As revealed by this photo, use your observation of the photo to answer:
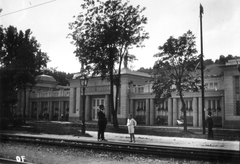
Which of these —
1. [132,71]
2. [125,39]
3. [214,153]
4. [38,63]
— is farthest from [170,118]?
[214,153]

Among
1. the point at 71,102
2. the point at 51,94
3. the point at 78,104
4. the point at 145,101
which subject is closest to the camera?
the point at 145,101

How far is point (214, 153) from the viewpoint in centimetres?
1045

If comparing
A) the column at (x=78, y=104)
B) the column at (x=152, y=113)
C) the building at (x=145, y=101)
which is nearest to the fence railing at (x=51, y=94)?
the building at (x=145, y=101)

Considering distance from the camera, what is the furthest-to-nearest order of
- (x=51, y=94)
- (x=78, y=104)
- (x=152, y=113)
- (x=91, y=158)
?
(x=51, y=94)
(x=78, y=104)
(x=152, y=113)
(x=91, y=158)

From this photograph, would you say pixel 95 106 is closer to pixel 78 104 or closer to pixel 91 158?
pixel 78 104

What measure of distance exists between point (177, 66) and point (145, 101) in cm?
981

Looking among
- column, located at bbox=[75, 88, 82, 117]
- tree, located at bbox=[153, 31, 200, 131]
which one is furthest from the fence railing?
tree, located at bbox=[153, 31, 200, 131]

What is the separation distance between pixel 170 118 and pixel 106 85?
33.1ft

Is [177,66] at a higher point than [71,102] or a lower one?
higher

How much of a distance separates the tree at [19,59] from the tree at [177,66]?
16343 millimetres

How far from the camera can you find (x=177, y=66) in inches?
946

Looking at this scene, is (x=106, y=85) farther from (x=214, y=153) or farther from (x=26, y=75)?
(x=214, y=153)

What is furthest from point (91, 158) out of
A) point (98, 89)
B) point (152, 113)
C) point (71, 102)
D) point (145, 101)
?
point (71, 102)

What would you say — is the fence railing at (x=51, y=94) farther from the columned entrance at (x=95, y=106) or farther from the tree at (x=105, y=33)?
the tree at (x=105, y=33)
